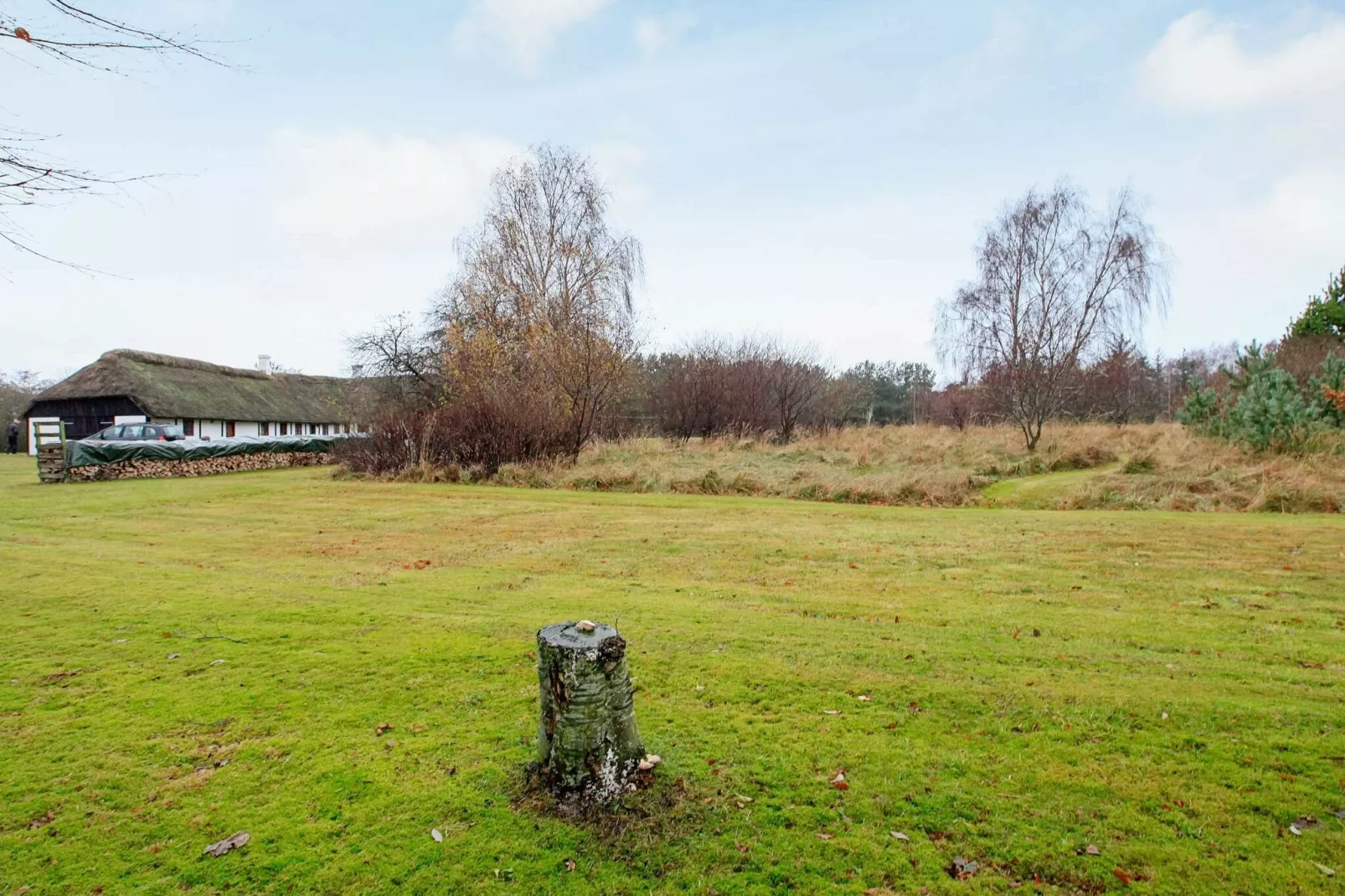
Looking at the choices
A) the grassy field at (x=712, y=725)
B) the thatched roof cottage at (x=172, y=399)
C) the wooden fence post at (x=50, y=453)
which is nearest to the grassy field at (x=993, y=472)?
the grassy field at (x=712, y=725)

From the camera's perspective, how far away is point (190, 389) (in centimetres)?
3884

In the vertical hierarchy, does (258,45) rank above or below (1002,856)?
above

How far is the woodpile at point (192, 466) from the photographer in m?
20.4

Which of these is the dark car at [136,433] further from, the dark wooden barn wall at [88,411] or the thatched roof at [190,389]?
the dark wooden barn wall at [88,411]

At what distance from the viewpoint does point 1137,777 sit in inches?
126

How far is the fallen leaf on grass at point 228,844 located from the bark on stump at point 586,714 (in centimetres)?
120

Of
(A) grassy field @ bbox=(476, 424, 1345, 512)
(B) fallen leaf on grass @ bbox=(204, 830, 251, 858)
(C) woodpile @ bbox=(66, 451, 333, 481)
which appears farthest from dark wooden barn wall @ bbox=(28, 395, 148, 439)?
(B) fallen leaf on grass @ bbox=(204, 830, 251, 858)

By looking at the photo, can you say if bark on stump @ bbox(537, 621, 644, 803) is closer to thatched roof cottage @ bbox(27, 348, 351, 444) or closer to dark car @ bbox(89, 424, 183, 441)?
dark car @ bbox(89, 424, 183, 441)

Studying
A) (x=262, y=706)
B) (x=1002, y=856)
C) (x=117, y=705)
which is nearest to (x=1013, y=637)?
(x=1002, y=856)

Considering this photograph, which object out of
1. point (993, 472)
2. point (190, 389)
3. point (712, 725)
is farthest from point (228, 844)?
point (190, 389)

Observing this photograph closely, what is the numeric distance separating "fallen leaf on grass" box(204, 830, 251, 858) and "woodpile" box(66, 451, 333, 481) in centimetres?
2287

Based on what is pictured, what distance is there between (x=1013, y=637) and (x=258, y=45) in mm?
6329

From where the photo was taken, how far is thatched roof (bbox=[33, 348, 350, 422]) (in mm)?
36188

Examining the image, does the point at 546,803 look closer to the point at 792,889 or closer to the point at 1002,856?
the point at 792,889
